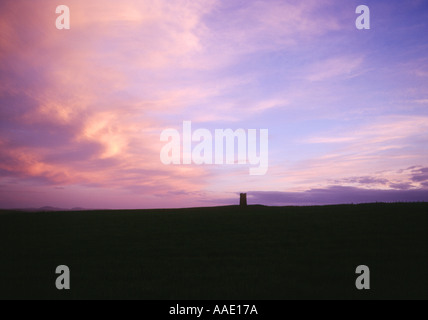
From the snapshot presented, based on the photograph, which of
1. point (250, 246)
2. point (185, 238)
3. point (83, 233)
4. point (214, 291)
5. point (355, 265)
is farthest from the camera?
point (83, 233)

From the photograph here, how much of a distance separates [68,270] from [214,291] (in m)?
7.28

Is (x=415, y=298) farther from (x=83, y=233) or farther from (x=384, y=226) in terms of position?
(x=83, y=233)

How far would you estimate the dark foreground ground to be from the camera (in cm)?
1264

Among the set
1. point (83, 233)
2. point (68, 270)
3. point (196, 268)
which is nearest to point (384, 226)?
point (196, 268)

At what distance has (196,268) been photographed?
50.4ft

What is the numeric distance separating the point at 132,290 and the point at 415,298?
32.1 ft

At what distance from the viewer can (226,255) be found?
17688mm

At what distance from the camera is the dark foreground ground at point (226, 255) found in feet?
41.5

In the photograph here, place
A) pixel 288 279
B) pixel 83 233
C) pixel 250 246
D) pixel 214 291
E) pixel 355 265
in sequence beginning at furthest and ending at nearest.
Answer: pixel 83 233
pixel 250 246
pixel 355 265
pixel 288 279
pixel 214 291

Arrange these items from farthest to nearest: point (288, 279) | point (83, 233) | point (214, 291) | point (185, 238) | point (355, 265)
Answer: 1. point (83, 233)
2. point (185, 238)
3. point (355, 265)
4. point (288, 279)
5. point (214, 291)
